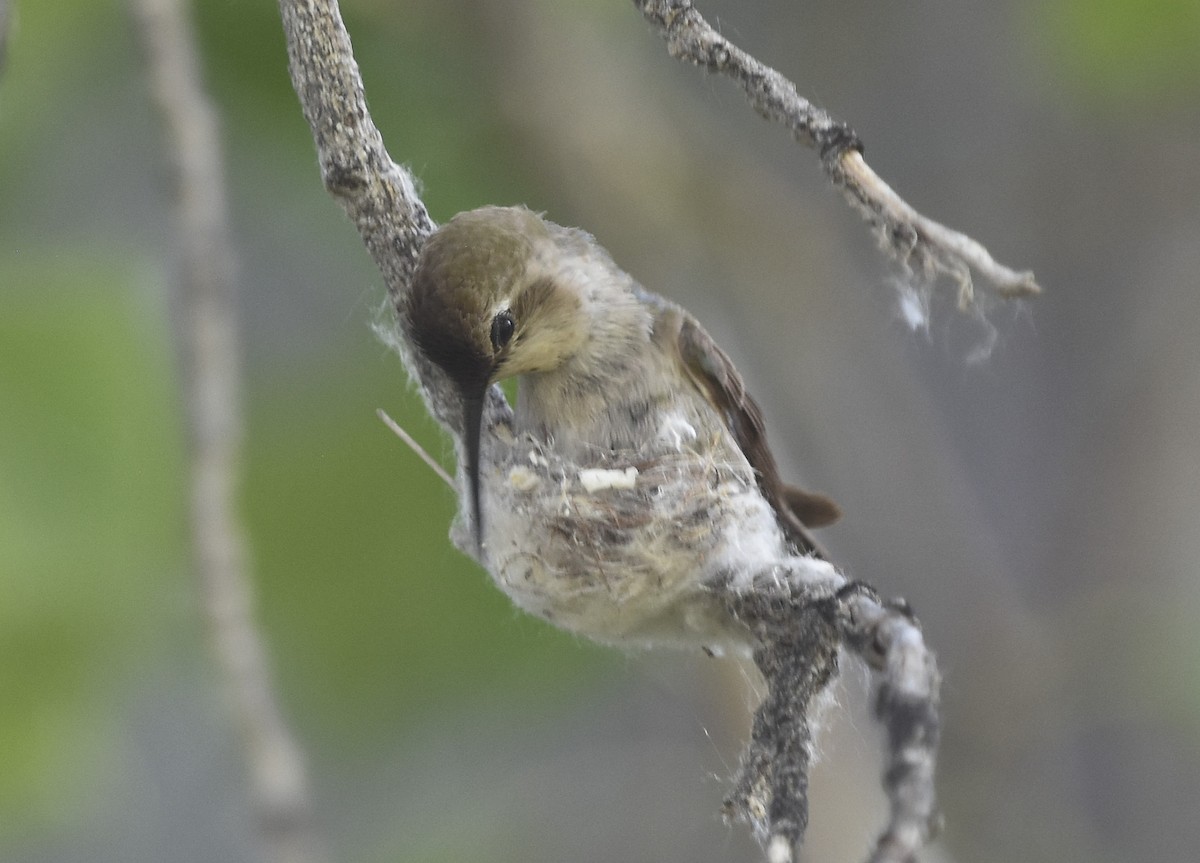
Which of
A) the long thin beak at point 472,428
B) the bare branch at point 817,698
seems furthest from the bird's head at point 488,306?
the bare branch at point 817,698

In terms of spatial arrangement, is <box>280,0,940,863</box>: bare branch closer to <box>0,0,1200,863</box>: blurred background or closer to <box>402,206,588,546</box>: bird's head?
<box>402,206,588,546</box>: bird's head

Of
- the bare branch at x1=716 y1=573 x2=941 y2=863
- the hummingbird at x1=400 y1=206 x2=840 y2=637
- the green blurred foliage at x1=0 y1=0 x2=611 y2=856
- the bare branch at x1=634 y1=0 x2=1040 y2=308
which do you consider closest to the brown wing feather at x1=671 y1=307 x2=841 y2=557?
Answer: the hummingbird at x1=400 y1=206 x2=840 y2=637

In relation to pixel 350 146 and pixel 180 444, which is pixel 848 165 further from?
pixel 180 444

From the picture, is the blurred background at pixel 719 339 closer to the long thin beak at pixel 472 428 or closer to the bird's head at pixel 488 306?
the bird's head at pixel 488 306

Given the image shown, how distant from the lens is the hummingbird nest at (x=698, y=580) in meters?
1.36

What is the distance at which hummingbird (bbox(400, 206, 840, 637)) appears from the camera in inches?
83.5

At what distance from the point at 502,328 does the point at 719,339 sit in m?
1.62

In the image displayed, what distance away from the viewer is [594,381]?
2406 mm

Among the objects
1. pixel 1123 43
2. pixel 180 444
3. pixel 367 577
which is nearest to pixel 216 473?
A: pixel 180 444

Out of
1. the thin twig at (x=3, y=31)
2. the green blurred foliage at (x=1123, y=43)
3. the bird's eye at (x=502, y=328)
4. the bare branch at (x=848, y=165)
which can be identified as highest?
the green blurred foliage at (x=1123, y=43)

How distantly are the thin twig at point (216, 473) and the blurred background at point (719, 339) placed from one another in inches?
58.0

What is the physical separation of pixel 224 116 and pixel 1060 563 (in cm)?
312

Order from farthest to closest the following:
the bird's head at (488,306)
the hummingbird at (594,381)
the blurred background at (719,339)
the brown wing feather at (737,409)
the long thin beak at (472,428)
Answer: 1. the blurred background at (719,339)
2. the brown wing feather at (737,409)
3. the hummingbird at (594,381)
4. the long thin beak at (472,428)
5. the bird's head at (488,306)

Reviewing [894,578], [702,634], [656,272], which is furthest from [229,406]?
[894,578]
